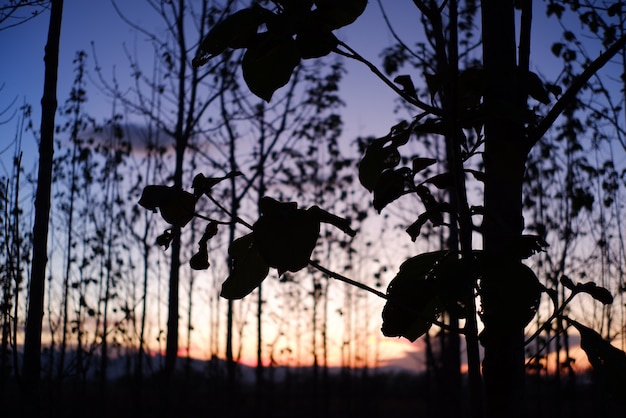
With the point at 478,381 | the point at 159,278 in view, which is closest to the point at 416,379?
the point at 159,278

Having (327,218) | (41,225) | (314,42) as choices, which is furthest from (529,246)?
(41,225)

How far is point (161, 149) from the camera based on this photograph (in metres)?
11.2

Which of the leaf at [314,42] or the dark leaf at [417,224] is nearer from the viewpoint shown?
the leaf at [314,42]

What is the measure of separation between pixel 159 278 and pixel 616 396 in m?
12.5

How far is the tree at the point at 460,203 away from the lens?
835mm

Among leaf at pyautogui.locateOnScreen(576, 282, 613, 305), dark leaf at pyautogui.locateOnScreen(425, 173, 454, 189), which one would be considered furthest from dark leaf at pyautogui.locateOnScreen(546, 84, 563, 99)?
leaf at pyautogui.locateOnScreen(576, 282, 613, 305)

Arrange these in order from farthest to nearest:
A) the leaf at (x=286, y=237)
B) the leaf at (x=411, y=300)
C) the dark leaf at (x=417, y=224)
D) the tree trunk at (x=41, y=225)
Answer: the tree trunk at (x=41, y=225), the dark leaf at (x=417, y=224), the leaf at (x=411, y=300), the leaf at (x=286, y=237)

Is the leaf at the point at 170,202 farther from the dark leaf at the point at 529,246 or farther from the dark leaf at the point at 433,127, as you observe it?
the dark leaf at the point at 529,246

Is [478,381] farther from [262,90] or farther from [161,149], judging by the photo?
[161,149]

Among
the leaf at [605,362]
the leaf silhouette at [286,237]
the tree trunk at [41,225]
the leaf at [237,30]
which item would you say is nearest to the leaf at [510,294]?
the leaf at [605,362]

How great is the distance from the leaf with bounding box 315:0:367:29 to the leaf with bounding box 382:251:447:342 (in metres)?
0.43

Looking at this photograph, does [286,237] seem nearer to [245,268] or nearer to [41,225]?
[245,268]

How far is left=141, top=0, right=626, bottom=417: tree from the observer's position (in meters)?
0.83

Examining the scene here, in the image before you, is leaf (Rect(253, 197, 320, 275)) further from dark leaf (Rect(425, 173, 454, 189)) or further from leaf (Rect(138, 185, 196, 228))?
dark leaf (Rect(425, 173, 454, 189))
